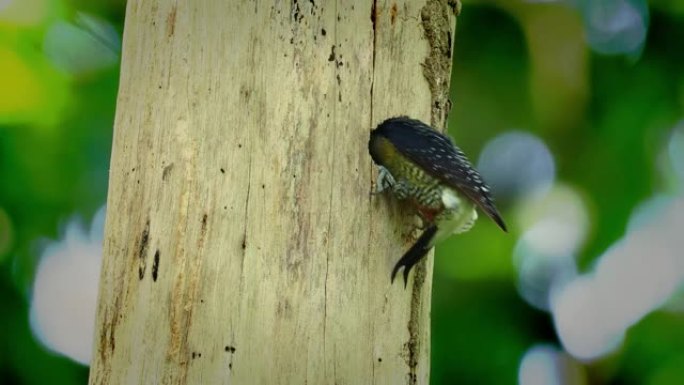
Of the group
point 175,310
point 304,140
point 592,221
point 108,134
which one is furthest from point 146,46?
point 592,221

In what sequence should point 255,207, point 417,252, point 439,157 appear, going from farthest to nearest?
1. point 439,157
2. point 417,252
3. point 255,207

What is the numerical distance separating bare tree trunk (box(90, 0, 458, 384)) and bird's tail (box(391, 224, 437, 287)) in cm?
3

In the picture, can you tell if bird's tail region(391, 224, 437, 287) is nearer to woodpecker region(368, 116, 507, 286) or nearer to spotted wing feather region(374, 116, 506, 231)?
woodpecker region(368, 116, 507, 286)

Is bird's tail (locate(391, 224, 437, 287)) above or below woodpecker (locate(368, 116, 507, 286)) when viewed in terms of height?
below

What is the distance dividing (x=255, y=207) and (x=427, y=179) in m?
0.50

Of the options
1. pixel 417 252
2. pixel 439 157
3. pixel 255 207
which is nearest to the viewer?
pixel 255 207

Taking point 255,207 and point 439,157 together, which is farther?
point 439,157

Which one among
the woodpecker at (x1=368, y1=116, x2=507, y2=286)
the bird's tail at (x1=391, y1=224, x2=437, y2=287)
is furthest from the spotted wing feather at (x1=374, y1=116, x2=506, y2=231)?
the bird's tail at (x1=391, y1=224, x2=437, y2=287)

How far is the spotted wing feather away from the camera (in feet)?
6.59

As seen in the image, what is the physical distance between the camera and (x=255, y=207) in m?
1.79

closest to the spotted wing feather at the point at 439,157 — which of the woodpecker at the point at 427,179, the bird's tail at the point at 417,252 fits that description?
the woodpecker at the point at 427,179

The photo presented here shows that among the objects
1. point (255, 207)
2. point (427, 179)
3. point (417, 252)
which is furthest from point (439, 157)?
point (255, 207)

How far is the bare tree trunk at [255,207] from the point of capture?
174 centimetres

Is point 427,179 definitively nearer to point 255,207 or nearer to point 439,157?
point 439,157
